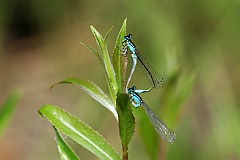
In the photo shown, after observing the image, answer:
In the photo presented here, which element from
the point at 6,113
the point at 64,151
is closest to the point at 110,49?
the point at 6,113

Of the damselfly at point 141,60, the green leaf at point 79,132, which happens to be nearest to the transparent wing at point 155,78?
the damselfly at point 141,60

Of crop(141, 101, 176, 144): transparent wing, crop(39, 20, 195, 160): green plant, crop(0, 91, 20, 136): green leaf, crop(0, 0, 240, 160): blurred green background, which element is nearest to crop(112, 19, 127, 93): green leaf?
crop(39, 20, 195, 160): green plant

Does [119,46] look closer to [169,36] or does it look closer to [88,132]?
[88,132]

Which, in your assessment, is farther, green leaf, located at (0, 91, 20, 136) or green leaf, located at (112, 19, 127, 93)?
green leaf, located at (0, 91, 20, 136)

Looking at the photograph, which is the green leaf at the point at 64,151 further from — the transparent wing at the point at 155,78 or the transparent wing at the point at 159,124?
the transparent wing at the point at 155,78

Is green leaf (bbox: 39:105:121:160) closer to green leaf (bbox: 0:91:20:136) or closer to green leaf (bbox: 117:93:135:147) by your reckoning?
green leaf (bbox: 117:93:135:147)

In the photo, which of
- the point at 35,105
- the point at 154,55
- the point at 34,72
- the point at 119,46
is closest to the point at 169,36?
the point at 154,55
